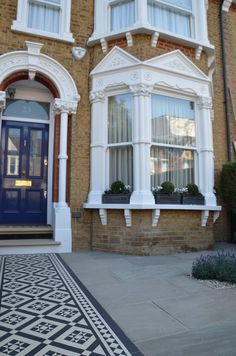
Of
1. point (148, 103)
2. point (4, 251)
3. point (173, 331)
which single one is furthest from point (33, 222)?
point (173, 331)

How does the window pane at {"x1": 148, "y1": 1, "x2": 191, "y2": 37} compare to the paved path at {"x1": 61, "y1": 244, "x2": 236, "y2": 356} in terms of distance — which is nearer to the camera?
the paved path at {"x1": 61, "y1": 244, "x2": 236, "y2": 356}

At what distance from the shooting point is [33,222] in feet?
20.9

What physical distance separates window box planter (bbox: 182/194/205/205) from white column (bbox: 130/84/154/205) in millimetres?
790

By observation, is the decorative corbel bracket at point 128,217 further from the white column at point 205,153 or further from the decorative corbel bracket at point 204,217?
the white column at point 205,153

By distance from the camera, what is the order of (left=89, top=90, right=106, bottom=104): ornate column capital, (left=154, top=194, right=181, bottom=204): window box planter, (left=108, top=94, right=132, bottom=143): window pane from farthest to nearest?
(left=89, top=90, right=106, bottom=104): ornate column capital
(left=108, top=94, right=132, bottom=143): window pane
(left=154, top=194, right=181, bottom=204): window box planter

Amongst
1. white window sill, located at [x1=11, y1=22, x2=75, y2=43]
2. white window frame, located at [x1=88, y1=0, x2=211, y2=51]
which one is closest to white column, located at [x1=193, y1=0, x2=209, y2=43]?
white window frame, located at [x1=88, y1=0, x2=211, y2=51]

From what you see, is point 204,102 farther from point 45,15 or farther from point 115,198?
point 45,15

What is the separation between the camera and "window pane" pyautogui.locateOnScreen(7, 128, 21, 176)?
6.37 m

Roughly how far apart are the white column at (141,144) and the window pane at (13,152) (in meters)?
2.79

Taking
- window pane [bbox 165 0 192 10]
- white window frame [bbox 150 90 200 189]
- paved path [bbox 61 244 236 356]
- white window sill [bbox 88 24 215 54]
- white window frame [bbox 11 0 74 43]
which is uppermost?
window pane [bbox 165 0 192 10]

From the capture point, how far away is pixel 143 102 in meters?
5.76

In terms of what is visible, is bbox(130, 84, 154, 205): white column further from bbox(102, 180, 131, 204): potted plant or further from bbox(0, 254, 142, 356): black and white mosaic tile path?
bbox(0, 254, 142, 356): black and white mosaic tile path

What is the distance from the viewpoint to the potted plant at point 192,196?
19.1ft

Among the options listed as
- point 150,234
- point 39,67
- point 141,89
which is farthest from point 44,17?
point 150,234
